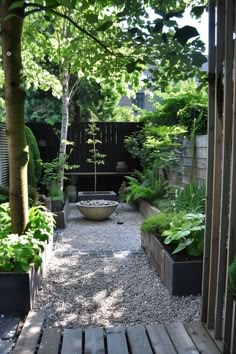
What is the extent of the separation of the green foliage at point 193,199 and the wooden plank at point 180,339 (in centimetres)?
175

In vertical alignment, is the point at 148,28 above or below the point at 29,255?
above

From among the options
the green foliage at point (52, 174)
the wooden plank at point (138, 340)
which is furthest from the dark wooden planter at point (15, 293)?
the green foliage at point (52, 174)

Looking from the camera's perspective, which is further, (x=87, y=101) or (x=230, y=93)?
(x=87, y=101)

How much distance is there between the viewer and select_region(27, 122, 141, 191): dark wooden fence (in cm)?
887

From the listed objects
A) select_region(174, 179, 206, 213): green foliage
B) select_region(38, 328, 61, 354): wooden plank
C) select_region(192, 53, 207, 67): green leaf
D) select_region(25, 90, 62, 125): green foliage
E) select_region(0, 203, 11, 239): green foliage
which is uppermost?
select_region(25, 90, 62, 125): green foliage

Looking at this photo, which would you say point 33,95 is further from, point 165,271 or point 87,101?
point 165,271

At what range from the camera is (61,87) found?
23.6ft

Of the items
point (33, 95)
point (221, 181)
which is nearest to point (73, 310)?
point (221, 181)

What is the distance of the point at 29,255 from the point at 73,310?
56 centimetres

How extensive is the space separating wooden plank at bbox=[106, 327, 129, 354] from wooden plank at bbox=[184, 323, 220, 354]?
1.44 feet

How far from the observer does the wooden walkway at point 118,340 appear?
2.11m

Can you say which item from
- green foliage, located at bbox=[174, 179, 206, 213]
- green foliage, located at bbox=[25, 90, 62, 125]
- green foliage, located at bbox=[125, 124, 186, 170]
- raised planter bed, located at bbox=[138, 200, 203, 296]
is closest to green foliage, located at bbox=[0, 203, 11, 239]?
raised planter bed, located at bbox=[138, 200, 203, 296]

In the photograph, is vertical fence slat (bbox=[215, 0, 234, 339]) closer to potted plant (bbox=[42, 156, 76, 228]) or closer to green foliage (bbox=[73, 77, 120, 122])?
potted plant (bbox=[42, 156, 76, 228])

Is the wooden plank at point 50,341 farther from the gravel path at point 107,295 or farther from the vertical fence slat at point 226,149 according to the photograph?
the vertical fence slat at point 226,149
